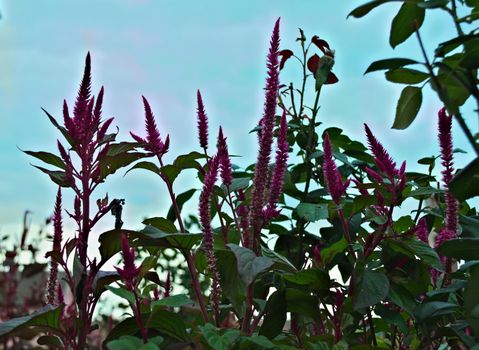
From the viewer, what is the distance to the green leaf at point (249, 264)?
1162mm

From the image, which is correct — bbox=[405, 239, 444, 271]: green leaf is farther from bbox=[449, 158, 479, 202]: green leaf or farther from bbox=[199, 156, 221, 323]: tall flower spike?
bbox=[199, 156, 221, 323]: tall flower spike

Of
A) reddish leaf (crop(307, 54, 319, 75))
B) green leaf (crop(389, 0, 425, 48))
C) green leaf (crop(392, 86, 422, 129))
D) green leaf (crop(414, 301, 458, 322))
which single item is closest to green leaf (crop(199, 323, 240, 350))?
green leaf (crop(414, 301, 458, 322))

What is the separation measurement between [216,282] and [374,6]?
24.2 inches

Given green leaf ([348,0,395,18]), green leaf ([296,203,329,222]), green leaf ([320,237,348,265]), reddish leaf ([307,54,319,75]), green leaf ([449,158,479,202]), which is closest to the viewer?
green leaf ([449,158,479,202])

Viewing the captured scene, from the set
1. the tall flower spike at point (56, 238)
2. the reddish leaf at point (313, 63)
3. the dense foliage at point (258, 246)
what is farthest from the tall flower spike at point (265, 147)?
the reddish leaf at point (313, 63)

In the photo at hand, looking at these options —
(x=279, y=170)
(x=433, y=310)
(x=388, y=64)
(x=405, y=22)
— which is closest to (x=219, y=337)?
(x=279, y=170)

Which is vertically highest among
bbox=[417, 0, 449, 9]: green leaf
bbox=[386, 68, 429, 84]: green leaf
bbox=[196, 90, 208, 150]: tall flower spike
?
bbox=[417, 0, 449, 9]: green leaf

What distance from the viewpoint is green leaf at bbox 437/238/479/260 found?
1.33 metres

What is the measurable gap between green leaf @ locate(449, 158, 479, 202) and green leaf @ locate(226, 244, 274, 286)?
0.36m

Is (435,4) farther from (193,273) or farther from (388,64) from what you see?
(193,273)

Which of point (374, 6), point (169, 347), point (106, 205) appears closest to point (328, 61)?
point (374, 6)

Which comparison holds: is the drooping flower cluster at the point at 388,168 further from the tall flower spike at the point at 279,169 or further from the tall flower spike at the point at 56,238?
the tall flower spike at the point at 56,238

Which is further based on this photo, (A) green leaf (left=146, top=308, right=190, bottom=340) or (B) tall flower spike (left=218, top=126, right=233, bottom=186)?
(B) tall flower spike (left=218, top=126, right=233, bottom=186)

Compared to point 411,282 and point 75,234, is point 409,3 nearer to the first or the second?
point 411,282
